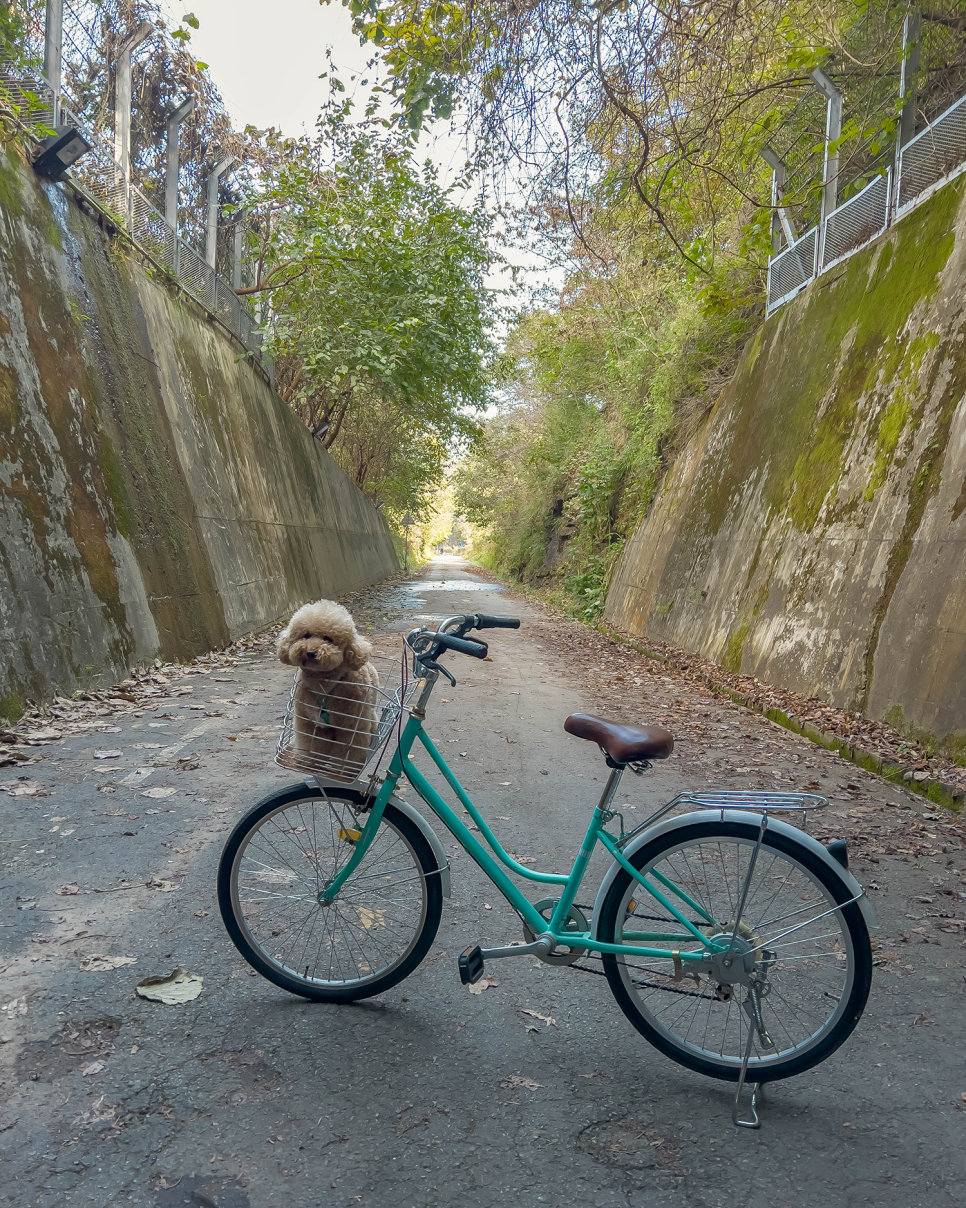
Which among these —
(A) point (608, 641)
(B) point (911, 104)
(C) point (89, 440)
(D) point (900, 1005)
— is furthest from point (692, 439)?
(D) point (900, 1005)

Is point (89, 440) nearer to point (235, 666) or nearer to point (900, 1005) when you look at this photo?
point (235, 666)

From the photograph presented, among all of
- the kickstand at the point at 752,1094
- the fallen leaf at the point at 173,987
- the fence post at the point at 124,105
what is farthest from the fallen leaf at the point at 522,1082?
the fence post at the point at 124,105

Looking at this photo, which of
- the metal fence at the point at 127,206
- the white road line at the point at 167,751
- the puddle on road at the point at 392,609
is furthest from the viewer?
the puddle on road at the point at 392,609

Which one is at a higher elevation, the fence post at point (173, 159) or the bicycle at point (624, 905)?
the fence post at point (173, 159)

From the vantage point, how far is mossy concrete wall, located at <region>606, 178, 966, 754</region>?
22.6ft

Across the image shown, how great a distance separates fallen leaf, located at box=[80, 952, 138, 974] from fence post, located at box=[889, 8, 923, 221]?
36.1ft

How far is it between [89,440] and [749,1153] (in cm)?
→ 866

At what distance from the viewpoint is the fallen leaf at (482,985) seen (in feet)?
10.3

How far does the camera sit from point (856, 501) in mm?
8734

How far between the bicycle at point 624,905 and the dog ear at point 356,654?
17 centimetres

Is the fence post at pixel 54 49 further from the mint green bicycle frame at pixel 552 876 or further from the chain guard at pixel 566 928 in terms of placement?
the chain guard at pixel 566 928

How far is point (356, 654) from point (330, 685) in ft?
0.50

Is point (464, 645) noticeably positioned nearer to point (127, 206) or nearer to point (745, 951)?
point (745, 951)

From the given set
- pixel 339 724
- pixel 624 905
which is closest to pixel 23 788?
pixel 339 724
